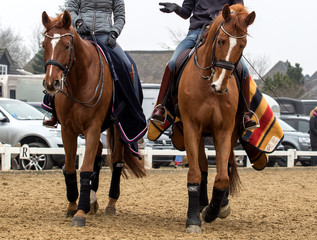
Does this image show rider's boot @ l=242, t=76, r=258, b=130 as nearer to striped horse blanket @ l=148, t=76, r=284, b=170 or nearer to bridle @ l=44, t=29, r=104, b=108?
striped horse blanket @ l=148, t=76, r=284, b=170

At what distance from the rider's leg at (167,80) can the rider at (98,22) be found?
36.4 inches

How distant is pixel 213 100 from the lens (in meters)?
7.77

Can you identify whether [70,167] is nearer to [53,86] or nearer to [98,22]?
[53,86]

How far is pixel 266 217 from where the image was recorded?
915 centimetres

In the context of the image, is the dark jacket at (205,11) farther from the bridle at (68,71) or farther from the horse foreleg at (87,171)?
the horse foreleg at (87,171)

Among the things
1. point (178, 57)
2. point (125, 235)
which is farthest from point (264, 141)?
point (125, 235)

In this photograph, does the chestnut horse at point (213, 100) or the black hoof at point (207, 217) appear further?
the black hoof at point (207, 217)

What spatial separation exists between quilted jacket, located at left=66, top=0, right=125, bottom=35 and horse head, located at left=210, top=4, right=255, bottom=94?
237cm

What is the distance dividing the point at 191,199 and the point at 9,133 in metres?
9.87

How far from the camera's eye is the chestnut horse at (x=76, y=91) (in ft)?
25.5

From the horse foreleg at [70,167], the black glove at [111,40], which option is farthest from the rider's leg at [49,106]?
the black glove at [111,40]

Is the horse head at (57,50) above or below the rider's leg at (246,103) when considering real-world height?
above

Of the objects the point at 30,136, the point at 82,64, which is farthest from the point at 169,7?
the point at 30,136

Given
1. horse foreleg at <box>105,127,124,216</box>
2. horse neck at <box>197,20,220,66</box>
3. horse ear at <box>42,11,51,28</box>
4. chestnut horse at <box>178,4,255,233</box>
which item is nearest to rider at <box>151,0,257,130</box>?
chestnut horse at <box>178,4,255,233</box>
